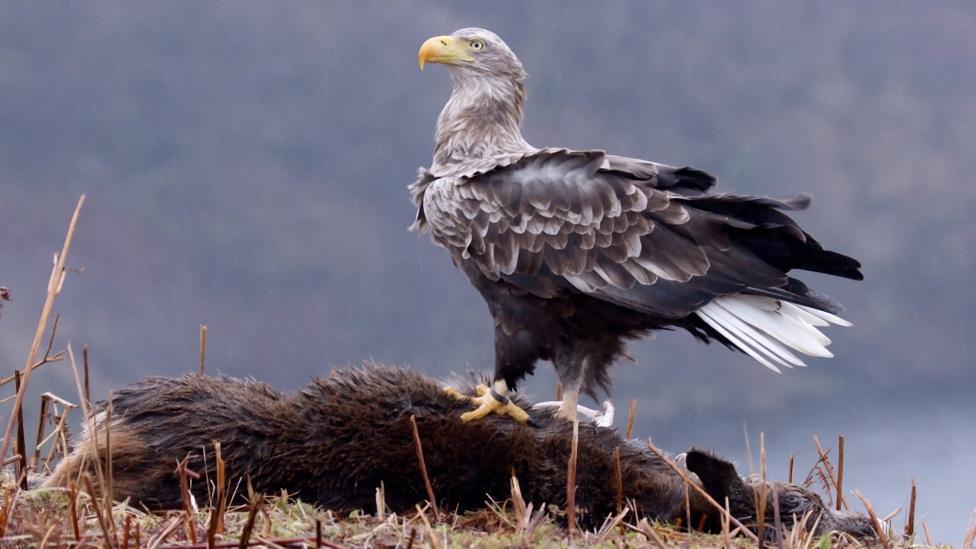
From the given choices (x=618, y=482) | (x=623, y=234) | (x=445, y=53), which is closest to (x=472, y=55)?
(x=445, y=53)

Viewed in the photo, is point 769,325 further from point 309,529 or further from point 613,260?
point 309,529

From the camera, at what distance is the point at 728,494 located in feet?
13.4

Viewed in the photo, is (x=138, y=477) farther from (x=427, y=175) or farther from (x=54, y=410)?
(x=427, y=175)

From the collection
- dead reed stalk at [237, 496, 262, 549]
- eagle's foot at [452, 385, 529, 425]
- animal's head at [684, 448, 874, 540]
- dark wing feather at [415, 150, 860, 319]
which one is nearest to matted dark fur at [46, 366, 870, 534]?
animal's head at [684, 448, 874, 540]

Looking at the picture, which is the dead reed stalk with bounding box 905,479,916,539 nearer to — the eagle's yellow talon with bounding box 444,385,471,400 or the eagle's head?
the eagle's yellow talon with bounding box 444,385,471,400

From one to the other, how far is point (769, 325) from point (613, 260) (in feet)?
2.69

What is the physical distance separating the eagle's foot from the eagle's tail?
1.15 metres

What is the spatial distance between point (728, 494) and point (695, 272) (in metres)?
1.46

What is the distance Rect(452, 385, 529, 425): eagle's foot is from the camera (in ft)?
14.6

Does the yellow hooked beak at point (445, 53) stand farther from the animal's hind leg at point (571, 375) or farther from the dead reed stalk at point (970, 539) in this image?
the dead reed stalk at point (970, 539)

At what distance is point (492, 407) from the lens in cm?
459

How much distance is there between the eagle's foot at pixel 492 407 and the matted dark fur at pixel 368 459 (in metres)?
0.12

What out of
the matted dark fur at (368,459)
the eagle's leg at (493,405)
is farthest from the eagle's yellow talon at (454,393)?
the matted dark fur at (368,459)

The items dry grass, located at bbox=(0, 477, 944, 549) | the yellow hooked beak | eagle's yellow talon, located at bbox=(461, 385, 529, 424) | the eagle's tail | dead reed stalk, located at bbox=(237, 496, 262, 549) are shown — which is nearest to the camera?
dead reed stalk, located at bbox=(237, 496, 262, 549)
